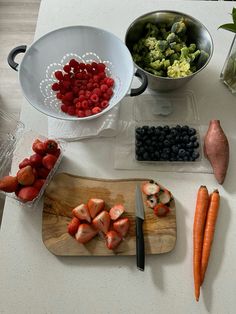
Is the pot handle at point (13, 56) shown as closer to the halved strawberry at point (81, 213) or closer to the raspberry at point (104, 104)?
the raspberry at point (104, 104)

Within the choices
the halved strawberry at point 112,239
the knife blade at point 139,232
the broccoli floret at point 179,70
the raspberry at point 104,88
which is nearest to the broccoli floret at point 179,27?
the broccoli floret at point 179,70

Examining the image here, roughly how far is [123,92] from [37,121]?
28cm

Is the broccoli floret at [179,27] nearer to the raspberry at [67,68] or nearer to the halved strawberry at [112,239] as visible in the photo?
the raspberry at [67,68]

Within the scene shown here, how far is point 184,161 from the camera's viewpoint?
83 centimetres

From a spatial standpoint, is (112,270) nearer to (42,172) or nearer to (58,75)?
(42,172)

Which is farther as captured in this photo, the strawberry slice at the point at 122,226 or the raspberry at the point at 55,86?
the raspberry at the point at 55,86

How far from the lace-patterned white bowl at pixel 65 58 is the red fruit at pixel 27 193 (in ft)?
0.66

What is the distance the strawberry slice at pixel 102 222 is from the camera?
73 centimetres

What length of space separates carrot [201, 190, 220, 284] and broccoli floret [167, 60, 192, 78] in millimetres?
327

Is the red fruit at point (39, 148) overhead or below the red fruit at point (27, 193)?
overhead

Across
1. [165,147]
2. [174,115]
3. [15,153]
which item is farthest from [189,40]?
[15,153]

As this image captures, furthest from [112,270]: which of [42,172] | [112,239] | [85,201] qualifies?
[42,172]

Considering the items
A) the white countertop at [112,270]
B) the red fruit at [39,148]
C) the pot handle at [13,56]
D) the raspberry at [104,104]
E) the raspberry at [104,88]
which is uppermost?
the pot handle at [13,56]

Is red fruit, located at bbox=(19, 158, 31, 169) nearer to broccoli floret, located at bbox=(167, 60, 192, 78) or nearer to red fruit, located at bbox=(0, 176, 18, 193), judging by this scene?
red fruit, located at bbox=(0, 176, 18, 193)
